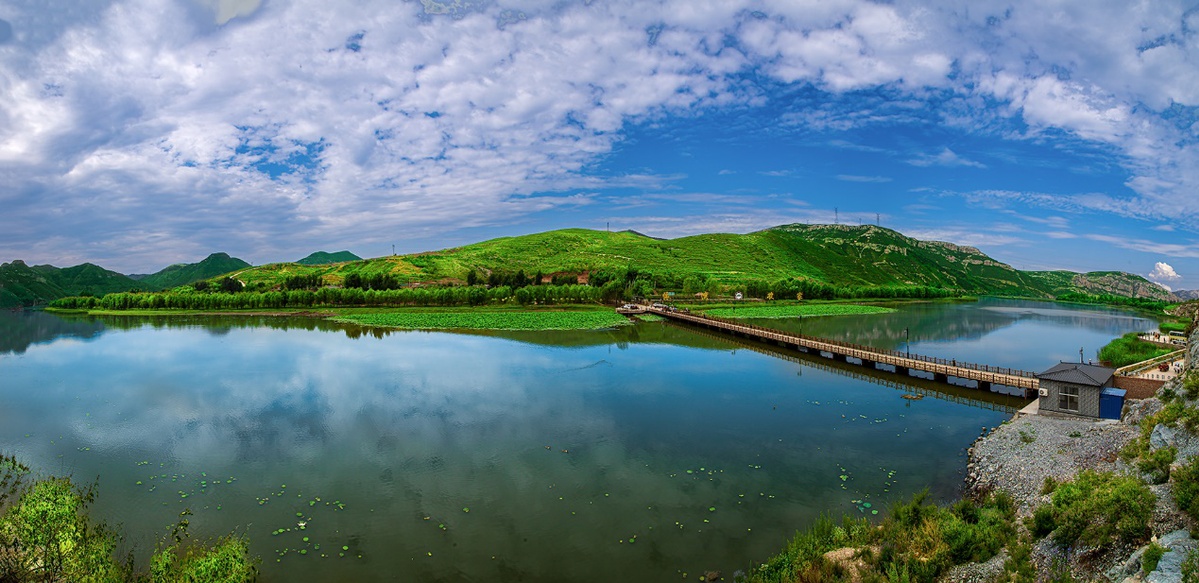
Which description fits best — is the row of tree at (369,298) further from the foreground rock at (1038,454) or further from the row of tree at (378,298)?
the foreground rock at (1038,454)

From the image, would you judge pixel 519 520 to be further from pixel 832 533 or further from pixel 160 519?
pixel 160 519

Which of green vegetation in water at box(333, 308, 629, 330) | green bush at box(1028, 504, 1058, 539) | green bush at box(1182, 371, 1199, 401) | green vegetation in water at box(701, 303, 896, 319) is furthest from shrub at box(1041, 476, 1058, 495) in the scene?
green vegetation in water at box(701, 303, 896, 319)

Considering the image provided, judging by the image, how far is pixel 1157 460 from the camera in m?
17.2

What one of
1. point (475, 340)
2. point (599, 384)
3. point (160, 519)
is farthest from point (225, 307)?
point (160, 519)

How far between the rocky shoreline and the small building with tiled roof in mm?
571

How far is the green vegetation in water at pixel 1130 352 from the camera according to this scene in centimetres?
4969

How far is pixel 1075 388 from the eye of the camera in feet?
102

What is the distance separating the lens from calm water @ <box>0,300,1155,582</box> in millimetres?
19281

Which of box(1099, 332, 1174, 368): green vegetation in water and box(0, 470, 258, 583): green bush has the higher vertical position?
box(1099, 332, 1174, 368): green vegetation in water

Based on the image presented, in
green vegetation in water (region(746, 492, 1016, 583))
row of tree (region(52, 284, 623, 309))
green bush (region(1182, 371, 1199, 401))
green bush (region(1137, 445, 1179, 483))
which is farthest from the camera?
row of tree (region(52, 284, 623, 309))

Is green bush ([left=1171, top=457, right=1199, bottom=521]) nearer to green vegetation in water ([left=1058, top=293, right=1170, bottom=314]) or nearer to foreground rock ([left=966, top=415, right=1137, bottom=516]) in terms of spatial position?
foreground rock ([left=966, top=415, right=1137, bottom=516])

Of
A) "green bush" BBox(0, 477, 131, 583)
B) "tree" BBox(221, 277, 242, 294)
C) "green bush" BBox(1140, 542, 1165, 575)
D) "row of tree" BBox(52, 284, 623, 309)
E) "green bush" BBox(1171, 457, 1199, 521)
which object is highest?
"tree" BBox(221, 277, 242, 294)

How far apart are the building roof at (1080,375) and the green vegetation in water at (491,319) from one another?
63.2m

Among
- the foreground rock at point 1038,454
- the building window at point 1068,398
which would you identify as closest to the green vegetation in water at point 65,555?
the foreground rock at point 1038,454
